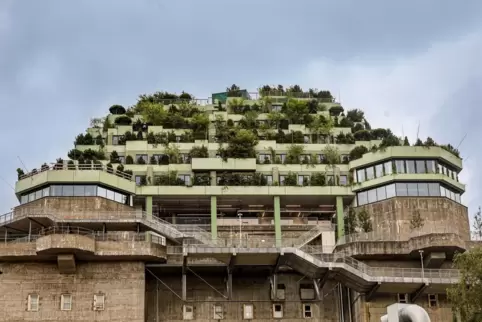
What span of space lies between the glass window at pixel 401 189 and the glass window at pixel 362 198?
3129 millimetres

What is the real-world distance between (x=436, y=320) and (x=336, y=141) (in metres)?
24.3

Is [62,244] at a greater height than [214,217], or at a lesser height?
lesser

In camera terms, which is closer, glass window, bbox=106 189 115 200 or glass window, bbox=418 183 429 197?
glass window, bbox=106 189 115 200

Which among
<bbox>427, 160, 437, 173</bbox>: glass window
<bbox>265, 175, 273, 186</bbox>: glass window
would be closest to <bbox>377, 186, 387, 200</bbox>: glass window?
<bbox>427, 160, 437, 173</bbox>: glass window

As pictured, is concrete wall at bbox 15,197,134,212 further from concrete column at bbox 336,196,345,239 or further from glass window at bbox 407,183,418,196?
glass window at bbox 407,183,418,196

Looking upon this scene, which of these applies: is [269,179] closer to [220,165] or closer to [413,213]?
[220,165]

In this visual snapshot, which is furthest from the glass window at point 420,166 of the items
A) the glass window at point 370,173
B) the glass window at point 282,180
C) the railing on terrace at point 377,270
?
the glass window at point 282,180

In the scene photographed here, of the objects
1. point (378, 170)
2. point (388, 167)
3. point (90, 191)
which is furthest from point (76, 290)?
point (388, 167)

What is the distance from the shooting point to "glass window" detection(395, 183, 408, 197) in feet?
218

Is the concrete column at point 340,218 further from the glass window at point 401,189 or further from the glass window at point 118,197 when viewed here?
the glass window at point 118,197

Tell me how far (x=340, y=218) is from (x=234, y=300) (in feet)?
43.6

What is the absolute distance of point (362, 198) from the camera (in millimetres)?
68875

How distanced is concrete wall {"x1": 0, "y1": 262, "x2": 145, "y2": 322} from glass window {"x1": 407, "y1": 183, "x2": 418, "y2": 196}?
24.3 metres

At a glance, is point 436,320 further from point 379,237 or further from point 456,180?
point 456,180
